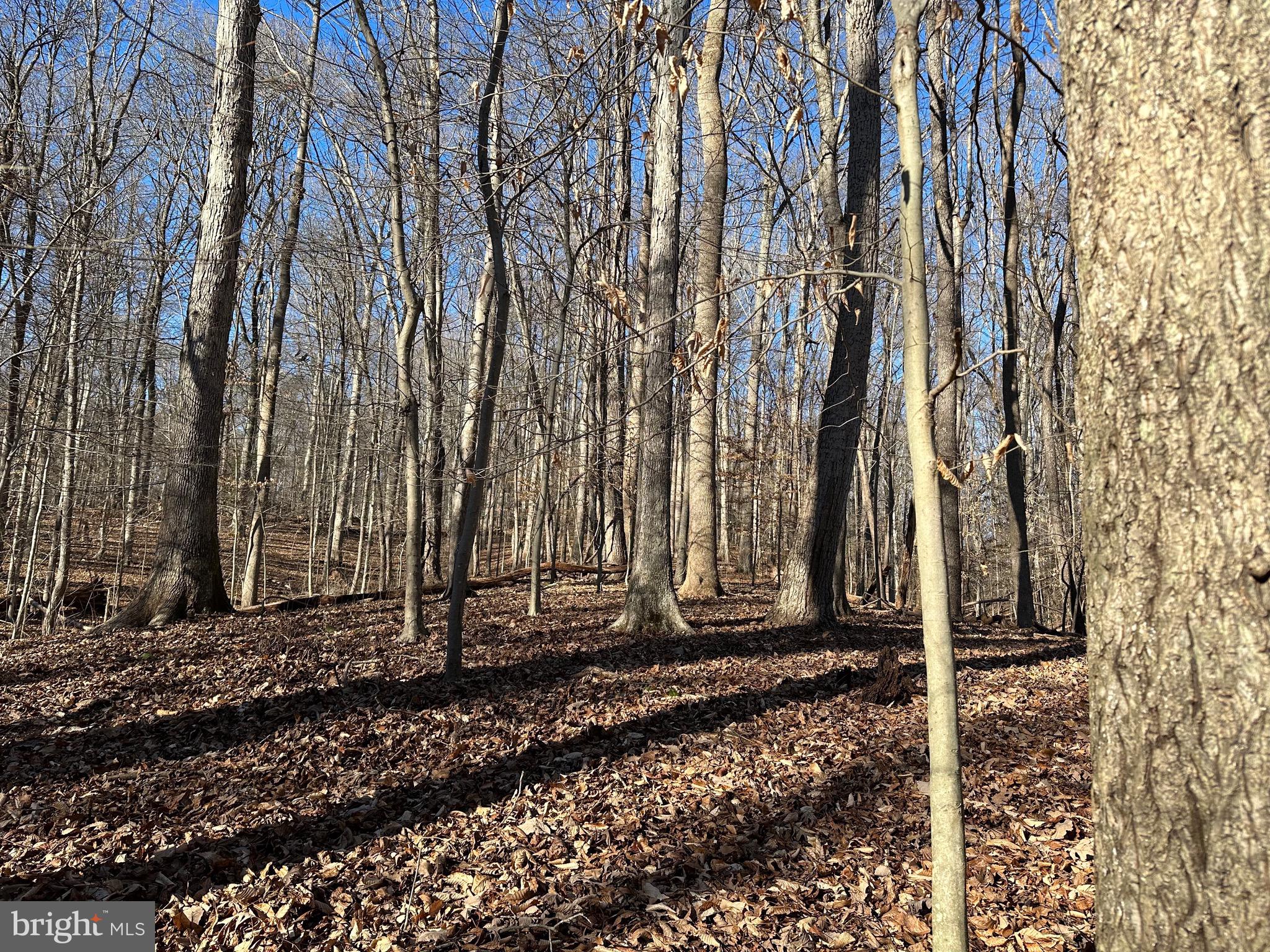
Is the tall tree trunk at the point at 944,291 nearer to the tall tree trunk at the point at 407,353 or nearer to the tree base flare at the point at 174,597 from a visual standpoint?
the tall tree trunk at the point at 407,353

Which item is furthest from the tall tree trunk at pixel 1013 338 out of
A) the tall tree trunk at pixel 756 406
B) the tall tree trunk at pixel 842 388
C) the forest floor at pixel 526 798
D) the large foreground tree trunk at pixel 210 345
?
the large foreground tree trunk at pixel 210 345

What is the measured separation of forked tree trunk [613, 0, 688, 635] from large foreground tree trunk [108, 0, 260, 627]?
4783 mm

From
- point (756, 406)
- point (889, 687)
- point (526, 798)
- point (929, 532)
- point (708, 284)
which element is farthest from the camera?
point (756, 406)

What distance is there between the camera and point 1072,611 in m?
12.1

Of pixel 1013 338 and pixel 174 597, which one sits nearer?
pixel 174 597

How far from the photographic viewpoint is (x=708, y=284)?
9.74 meters

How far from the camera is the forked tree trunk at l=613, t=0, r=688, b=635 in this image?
Result: 26.6 feet

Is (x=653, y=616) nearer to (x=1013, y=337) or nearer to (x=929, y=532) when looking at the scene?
(x=929, y=532)

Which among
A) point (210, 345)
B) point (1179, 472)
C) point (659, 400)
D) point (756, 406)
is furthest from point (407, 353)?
point (756, 406)

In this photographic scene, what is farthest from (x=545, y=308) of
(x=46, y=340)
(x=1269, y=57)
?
(x=1269, y=57)

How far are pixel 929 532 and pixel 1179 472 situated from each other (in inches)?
30.8

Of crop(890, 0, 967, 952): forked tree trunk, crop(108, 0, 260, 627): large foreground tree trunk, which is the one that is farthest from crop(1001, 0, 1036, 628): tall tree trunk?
crop(108, 0, 260, 627): large foreground tree trunk

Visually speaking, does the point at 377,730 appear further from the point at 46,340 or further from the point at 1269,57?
the point at 46,340

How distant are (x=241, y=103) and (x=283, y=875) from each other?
8783mm
